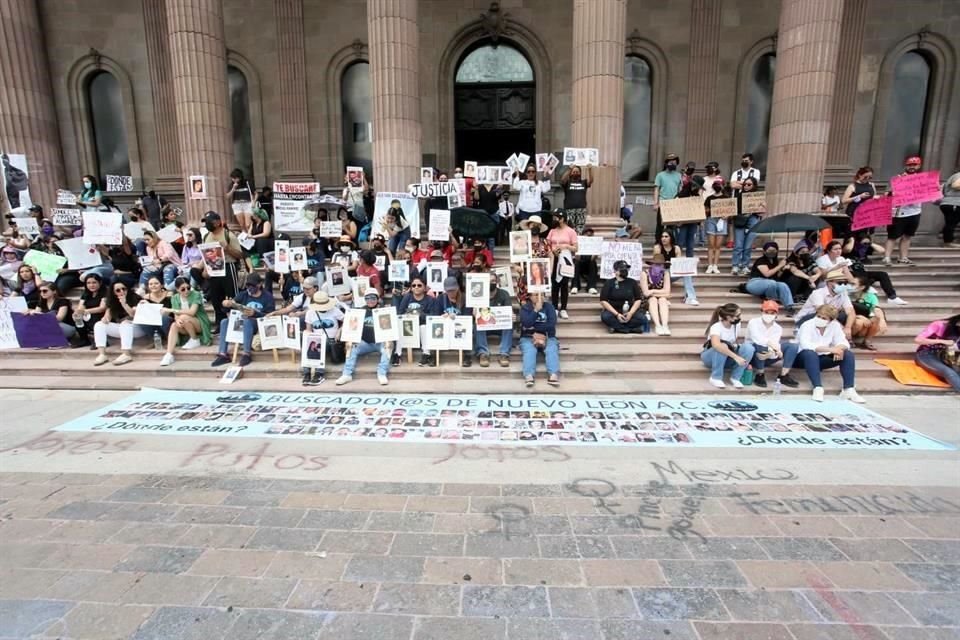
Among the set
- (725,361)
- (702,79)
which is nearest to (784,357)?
(725,361)

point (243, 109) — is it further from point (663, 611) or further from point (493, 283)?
point (663, 611)

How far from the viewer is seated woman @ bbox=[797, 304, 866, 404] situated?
680 cm

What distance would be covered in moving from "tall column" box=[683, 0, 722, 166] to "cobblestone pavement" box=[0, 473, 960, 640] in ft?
44.6

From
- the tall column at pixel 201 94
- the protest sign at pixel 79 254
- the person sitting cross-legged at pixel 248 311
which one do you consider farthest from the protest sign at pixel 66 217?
the person sitting cross-legged at pixel 248 311

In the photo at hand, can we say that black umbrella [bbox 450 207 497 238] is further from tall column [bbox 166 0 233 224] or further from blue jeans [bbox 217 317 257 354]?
tall column [bbox 166 0 233 224]

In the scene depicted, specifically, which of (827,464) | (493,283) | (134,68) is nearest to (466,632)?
(827,464)

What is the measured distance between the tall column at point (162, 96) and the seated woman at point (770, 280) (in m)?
17.1

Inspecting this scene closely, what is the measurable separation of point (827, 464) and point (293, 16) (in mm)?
18186

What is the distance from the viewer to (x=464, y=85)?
16.3 meters

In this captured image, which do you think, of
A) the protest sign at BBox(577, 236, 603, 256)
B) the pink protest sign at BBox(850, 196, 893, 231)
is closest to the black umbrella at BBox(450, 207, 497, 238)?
the protest sign at BBox(577, 236, 603, 256)

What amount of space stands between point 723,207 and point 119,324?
11.9 metres

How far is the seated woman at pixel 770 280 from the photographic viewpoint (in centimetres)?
905

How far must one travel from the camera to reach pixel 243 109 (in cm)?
1673

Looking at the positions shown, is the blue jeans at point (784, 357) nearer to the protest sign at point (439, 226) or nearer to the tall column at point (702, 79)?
the protest sign at point (439, 226)
